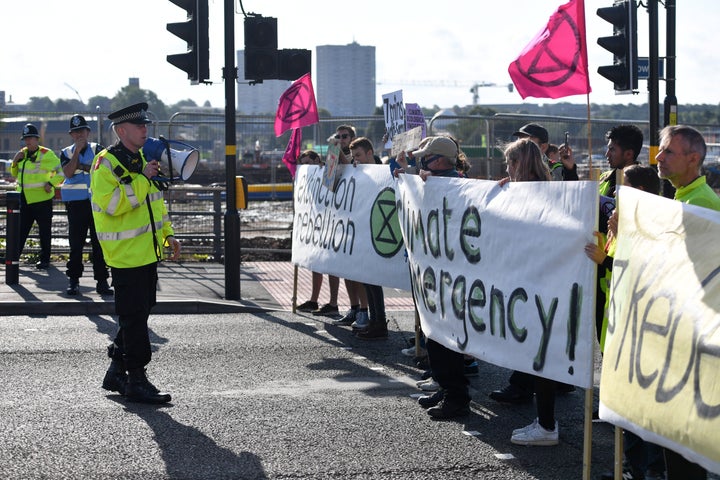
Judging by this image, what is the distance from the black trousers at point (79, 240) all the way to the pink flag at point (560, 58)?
6444mm

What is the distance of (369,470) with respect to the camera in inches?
237

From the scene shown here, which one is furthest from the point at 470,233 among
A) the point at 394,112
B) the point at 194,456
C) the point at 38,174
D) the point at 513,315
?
the point at 38,174

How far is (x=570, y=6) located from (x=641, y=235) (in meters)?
2.43

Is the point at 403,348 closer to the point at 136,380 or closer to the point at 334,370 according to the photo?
the point at 334,370

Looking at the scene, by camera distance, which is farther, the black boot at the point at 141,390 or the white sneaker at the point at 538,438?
the black boot at the point at 141,390

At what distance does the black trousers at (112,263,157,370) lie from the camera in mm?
7566

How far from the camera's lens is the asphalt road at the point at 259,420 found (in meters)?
6.07

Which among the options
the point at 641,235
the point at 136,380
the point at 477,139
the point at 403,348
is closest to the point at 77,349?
the point at 136,380

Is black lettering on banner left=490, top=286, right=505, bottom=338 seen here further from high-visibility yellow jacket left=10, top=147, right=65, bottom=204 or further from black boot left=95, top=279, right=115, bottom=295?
high-visibility yellow jacket left=10, top=147, right=65, bottom=204

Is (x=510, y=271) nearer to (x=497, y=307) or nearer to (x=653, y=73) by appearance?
(x=497, y=307)

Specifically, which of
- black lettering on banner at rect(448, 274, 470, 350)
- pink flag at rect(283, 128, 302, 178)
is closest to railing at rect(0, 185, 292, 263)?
pink flag at rect(283, 128, 302, 178)

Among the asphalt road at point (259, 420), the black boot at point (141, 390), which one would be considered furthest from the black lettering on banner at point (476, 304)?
the black boot at point (141, 390)

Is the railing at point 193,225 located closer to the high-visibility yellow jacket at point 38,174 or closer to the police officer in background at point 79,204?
the high-visibility yellow jacket at point 38,174

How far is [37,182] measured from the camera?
1458cm
